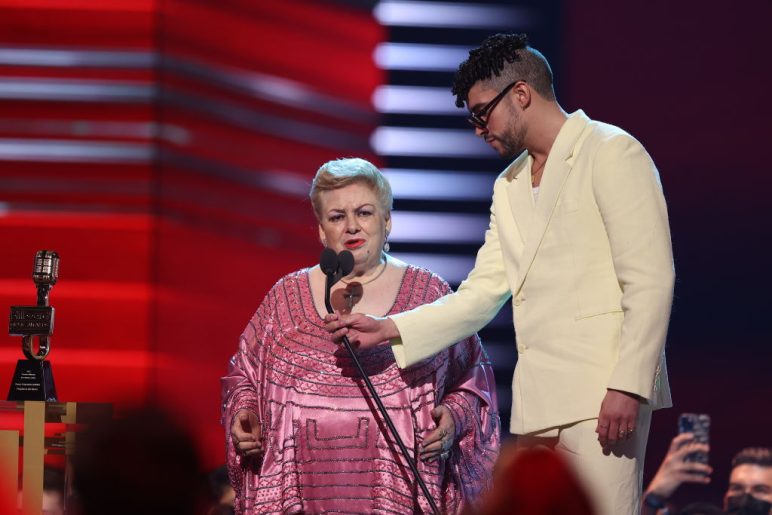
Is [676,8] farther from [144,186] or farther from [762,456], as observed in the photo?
[144,186]

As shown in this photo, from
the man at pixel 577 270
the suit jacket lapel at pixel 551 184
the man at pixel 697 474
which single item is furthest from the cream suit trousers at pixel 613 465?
the man at pixel 697 474

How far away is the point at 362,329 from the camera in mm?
2936

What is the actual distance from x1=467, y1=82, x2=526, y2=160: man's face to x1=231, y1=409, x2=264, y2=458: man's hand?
99 centimetres

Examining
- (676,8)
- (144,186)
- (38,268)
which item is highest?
(676,8)

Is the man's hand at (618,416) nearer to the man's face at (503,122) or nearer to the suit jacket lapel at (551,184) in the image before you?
the suit jacket lapel at (551,184)

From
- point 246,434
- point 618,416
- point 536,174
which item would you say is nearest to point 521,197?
point 536,174

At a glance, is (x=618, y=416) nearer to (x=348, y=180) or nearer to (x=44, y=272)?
(x=348, y=180)

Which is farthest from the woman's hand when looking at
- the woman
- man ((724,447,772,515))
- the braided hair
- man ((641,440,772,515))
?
man ((724,447,772,515))

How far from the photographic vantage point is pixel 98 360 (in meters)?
4.43

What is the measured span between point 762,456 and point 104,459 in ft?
11.6

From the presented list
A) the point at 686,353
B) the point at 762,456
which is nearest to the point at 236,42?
the point at 686,353

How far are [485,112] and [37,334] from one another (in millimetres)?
1607

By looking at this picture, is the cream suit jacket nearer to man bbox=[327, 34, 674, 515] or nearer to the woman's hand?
man bbox=[327, 34, 674, 515]

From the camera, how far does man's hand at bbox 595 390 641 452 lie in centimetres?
244
